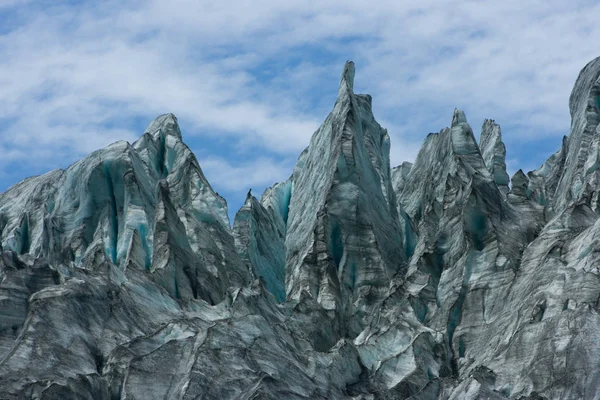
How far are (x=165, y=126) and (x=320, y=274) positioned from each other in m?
22.8

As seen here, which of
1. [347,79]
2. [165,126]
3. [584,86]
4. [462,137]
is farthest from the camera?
[165,126]

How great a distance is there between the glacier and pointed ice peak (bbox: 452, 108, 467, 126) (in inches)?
4.5

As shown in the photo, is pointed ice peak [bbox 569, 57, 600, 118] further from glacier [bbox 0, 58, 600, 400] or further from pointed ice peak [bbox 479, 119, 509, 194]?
pointed ice peak [bbox 479, 119, 509, 194]

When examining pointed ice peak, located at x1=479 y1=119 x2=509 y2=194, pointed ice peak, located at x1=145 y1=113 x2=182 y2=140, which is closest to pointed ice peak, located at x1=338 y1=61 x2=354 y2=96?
pointed ice peak, located at x1=479 y1=119 x2=509 y2=194

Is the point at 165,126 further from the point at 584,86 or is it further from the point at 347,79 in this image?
the point at 584,86

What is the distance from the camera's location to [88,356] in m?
52.5

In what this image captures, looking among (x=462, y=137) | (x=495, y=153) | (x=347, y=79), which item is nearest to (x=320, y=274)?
(x=462, y=137)

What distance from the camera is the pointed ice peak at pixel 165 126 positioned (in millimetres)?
86500

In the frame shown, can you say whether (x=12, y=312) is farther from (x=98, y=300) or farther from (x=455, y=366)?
(x=455, y=366)

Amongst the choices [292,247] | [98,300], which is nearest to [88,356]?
[98,300]

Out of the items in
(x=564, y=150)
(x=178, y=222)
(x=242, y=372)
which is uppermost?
(x=564, y=150)

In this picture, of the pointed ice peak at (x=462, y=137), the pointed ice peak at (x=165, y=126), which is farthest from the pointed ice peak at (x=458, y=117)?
the pointed ice peak at (x=165, y=126)

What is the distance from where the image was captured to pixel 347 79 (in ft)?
279

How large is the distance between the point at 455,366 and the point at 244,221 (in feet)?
67.7
